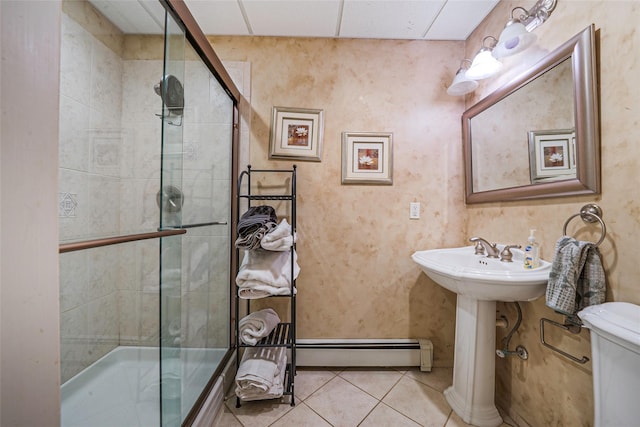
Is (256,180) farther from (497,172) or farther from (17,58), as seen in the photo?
(497,172)

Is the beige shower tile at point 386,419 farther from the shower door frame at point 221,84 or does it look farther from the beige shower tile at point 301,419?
the shower door frame at point 221,84

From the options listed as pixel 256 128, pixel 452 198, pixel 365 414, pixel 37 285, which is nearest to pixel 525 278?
pixel 452 198

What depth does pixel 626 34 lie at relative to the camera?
790mm

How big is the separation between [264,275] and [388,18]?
1594mm

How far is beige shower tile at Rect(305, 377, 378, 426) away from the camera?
1172 mm

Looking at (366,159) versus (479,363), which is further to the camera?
(366,159)

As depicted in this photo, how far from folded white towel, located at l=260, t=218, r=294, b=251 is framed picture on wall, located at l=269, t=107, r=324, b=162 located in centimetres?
57

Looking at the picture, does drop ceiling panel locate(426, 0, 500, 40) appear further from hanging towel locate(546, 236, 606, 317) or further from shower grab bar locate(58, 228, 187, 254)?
shower grab bar locate(58, 228, 187, 254)

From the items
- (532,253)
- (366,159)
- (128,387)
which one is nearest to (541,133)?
(532,253)

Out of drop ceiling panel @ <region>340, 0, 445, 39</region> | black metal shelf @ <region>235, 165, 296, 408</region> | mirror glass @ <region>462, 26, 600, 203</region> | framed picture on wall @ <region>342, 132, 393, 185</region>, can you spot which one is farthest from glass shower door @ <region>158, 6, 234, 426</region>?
mirror glass @ <region>462, 26, 600, 203</region>

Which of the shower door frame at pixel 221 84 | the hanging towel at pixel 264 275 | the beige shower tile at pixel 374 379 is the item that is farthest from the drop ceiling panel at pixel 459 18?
the beige shower tile at pixel 374 379

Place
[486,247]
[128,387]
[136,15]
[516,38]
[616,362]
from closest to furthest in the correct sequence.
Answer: [616,362], [136,15], [128,387], [516,38], [486,247]

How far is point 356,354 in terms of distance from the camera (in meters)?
1.53

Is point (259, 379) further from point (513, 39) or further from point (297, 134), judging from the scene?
point (513, 39)
